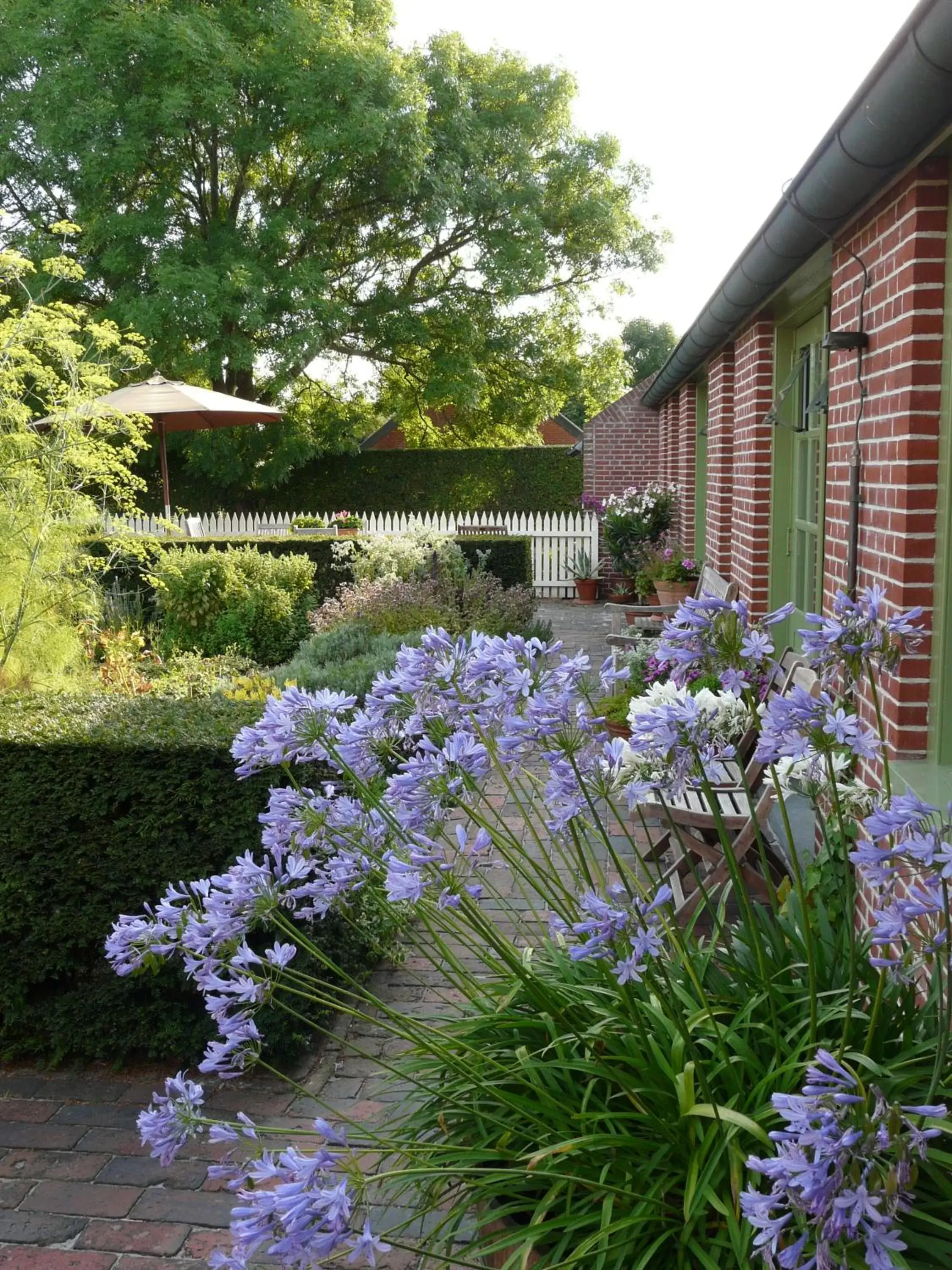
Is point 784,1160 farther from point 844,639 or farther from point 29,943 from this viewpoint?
point 29,943

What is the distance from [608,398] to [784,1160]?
25.1 meters

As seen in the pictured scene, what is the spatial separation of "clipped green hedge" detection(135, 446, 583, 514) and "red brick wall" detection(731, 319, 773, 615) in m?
14.7

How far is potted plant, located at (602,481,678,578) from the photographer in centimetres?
1434

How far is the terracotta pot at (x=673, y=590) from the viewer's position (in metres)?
10.9

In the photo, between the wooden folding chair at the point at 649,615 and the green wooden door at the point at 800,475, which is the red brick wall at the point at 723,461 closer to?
the wooden folding chair at the point at 649,615

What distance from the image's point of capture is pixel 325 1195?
1452 millimetres

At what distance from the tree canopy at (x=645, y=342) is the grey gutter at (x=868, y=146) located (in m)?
38.9

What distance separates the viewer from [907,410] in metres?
3.21

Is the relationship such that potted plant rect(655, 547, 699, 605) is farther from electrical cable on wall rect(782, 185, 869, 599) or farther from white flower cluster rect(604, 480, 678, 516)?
electrical cable on wall rect(782, 185, 869, 599)

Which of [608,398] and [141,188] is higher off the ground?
[141,188]

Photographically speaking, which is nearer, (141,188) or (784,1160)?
(784,1160)

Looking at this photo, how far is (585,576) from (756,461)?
1039cm

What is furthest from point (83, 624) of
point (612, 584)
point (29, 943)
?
point (612, 584)

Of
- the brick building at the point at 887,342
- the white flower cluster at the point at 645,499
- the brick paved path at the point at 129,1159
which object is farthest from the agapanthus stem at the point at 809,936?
the white flower cluster at the point at 645,499
